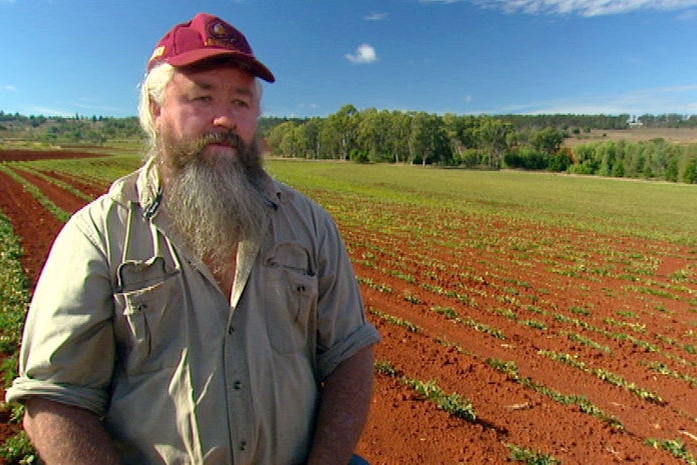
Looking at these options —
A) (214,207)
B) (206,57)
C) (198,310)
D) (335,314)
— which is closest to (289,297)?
(335,314)

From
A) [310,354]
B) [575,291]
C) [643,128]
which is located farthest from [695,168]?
[643,128]

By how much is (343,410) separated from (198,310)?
2.34 ft

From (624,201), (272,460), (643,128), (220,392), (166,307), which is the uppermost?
(643,128)

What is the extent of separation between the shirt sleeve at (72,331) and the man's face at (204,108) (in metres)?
0.50

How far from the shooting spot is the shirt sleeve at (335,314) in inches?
77.8

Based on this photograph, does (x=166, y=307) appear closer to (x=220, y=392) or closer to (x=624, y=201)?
(x=220, y=392)

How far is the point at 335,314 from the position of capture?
198 centimetres

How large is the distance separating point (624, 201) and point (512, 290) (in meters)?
39.7

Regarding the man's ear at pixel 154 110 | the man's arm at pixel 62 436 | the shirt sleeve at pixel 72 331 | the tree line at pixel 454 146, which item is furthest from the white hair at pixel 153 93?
the tree line at pixel 454 146

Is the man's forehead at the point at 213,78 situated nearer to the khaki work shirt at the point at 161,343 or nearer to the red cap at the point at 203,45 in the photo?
the red cap at the point at 203,45

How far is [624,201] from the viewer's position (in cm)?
4297

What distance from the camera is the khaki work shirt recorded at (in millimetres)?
1597

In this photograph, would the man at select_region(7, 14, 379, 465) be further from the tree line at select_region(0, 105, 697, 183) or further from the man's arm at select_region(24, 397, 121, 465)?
the tree line at select_region(0, 105, 697, 183)

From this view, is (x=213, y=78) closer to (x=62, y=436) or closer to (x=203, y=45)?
(x=203, y=45)
